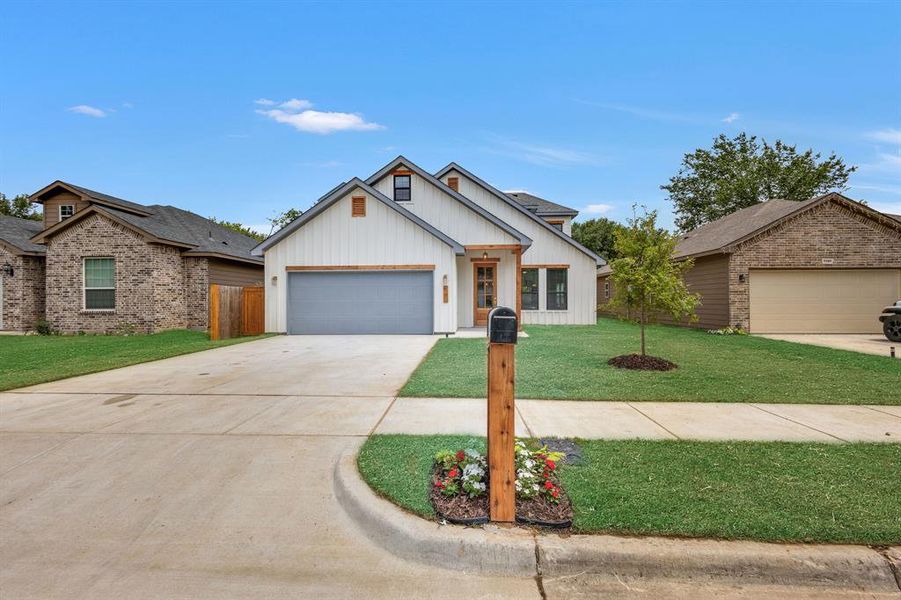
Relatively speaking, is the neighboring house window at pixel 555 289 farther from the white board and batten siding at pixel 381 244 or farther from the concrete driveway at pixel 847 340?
the concrete driveway at pixel 847 340

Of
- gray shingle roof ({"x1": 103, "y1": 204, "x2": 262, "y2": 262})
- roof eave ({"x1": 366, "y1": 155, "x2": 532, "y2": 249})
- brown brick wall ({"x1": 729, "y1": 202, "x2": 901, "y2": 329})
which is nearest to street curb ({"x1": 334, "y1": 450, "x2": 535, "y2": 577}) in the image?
roof eave ({"x1": 366, "y1": 155, "x2": 532, "y2": 249})

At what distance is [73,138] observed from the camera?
67.4ft

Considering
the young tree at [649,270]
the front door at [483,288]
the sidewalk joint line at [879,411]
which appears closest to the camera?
the sidewalk joint line at [879,411]

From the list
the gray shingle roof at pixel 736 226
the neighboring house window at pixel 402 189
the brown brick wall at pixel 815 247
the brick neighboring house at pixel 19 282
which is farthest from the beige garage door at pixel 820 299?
the brick neighboring house at pixel 19 282

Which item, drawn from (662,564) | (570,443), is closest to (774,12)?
(570,443)

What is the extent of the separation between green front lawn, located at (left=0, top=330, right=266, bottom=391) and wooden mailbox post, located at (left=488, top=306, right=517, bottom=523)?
26.6ft

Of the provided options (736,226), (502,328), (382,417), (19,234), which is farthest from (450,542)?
(19,234)

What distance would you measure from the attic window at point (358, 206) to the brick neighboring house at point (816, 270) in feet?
42.1

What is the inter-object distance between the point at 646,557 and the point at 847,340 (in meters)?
15.6

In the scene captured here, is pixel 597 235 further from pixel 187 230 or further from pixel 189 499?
pixel 189 499

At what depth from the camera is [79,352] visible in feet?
36.2

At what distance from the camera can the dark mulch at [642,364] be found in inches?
321

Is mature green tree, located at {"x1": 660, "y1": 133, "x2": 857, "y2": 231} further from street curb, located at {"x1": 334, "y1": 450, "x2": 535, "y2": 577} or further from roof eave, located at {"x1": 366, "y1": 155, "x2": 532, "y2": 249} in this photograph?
street curb, located at {"x1": 334, "y1": 450, "x2": 535, "y2": 577}

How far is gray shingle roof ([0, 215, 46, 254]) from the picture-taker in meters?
17.2
